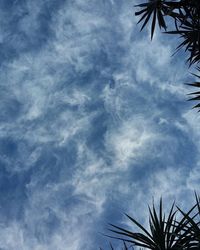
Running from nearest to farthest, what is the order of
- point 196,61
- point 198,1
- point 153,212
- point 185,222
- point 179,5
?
point 185,222 < point 153,212 < point 198,1 < point 179,5 < point 196,61

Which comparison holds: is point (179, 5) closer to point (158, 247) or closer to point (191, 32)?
point (191, 32)

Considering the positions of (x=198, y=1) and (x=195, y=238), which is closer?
(x=195, y=238)

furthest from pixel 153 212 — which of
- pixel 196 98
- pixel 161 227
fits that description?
pixel 196 98

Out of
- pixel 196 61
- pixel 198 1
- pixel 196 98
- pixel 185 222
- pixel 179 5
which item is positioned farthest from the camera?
pixel 196 61

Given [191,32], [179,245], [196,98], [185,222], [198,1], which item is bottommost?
[179,245]

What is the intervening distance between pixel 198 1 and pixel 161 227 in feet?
19.0

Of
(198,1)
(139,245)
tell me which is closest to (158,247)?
(139,245)

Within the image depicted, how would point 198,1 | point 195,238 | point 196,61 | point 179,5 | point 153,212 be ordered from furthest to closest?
point 196,61 → point 179,5 → point 198,1 → point 153,212 → point 195,238

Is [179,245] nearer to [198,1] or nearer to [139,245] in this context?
[139,245]

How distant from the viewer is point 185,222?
6215 millimetres

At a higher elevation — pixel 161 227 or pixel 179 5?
pixel 179 5

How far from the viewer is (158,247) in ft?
20.2

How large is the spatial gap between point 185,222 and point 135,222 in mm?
1082

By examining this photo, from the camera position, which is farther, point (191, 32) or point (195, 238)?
point (191, 32)
